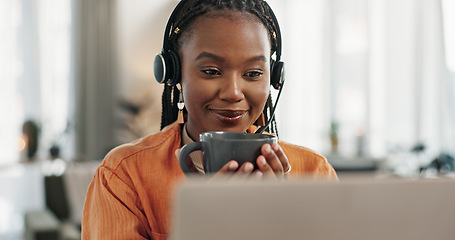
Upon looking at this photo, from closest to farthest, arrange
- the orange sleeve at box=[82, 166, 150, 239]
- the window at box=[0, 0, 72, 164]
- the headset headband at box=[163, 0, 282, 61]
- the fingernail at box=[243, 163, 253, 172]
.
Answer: the fingernail at box=[243, 163, 253, 172], the orange sleeve at box=[82, 166, 150, 239], the headset headband at box=[163, 0, 282, 61], the window at box=[0, 0, 72, 164]

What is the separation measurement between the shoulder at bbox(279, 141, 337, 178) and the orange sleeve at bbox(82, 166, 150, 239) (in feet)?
0.98

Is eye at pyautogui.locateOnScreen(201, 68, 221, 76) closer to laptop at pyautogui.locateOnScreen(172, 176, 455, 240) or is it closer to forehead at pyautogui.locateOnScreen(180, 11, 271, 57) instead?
forehead at pyautogui.locateOnScreen(180, 11, 271, 57)

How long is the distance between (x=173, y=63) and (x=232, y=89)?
0.15m

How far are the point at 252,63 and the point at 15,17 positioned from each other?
383cm

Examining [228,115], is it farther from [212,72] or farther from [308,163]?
[308,163]

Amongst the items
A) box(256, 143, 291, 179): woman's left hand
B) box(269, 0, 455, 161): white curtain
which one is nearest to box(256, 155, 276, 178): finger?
box(256, 143, 291, 179): woman's left hand

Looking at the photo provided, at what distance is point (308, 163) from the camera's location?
0.84 meters

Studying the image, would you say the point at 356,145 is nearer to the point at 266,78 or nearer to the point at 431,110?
the point at 431,110

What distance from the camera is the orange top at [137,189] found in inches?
28.2

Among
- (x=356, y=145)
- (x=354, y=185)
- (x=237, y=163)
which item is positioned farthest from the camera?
(x=356, y=145)

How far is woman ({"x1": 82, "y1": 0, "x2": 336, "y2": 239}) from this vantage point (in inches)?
28.2

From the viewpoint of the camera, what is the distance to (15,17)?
3918 millimetres

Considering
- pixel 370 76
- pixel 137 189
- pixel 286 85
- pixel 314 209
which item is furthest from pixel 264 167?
pixel 370 76

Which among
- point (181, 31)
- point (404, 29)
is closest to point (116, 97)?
point (404, 29)
